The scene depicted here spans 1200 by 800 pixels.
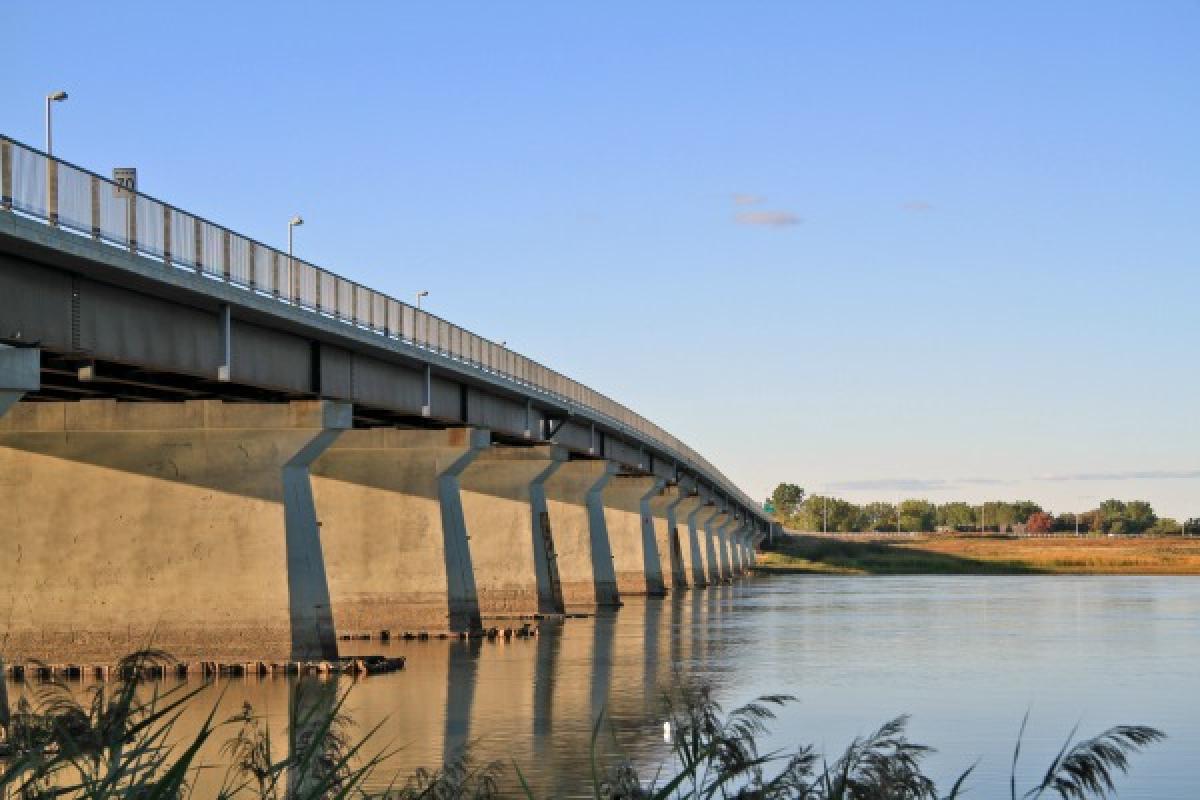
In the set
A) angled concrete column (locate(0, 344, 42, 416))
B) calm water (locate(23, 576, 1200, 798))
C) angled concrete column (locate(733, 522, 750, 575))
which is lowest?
calm water (locate(23, 576, 1200, 798))

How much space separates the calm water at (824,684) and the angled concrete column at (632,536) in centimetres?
1964

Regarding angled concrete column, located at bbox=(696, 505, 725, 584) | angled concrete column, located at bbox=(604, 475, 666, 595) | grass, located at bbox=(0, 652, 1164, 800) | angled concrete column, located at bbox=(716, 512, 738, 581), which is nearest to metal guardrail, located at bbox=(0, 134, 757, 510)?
grass, located at bbox=(0, 652, 1164, 800)

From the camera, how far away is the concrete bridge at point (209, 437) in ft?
114

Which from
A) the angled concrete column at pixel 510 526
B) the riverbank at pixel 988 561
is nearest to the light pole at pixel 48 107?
the angled concrete column at pixel 510 526

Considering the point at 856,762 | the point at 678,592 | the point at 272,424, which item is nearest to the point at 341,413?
the point at 272,424

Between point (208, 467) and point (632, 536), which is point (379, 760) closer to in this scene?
point (208, 467)

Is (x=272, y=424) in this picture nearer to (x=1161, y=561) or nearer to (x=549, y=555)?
(x=549, y=555)

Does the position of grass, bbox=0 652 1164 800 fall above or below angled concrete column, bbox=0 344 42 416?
below

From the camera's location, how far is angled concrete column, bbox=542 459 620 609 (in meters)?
89.1

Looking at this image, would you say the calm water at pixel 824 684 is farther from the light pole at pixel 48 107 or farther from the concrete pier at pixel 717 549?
the concrete pier at pixel 717 549

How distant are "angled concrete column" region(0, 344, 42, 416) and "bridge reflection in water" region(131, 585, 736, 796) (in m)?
6.76

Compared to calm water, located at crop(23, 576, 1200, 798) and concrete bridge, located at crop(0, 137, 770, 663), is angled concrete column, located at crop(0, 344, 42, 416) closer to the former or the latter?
concrete bridge, located at crop(0, 137, 770, 663)

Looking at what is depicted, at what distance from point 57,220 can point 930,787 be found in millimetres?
25426

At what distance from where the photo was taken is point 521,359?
7319 centimetres
